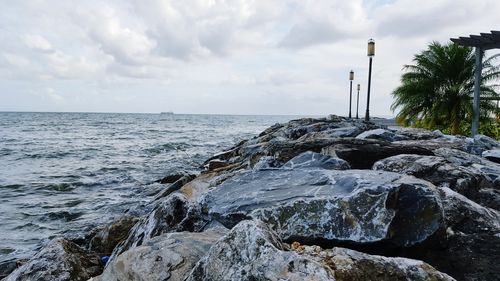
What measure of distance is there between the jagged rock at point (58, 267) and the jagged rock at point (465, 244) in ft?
9.14

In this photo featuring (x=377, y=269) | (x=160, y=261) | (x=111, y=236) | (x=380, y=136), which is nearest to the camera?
(x=377, y=269)

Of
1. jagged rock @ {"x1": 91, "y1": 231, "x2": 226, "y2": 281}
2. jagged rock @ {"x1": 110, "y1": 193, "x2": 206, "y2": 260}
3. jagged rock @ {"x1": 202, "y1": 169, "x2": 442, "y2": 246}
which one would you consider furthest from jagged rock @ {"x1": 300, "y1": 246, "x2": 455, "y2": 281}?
jagged rock @ {"x1": 110, "y1": 193, "x2": 206, "y2": 260}

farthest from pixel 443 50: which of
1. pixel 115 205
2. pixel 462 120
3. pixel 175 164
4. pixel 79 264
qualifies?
pixel 79 264

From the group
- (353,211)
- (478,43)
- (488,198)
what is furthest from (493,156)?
(478,43)

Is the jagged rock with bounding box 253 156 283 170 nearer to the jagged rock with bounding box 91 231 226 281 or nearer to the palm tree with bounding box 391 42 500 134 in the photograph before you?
the jagged rock with bounding box 91 231 226 281

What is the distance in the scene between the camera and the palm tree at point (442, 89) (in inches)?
620

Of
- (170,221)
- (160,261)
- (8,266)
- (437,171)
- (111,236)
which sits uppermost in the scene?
(437,171)

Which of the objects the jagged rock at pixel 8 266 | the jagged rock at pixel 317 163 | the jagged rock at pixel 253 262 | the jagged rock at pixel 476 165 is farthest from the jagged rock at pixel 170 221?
the jagged rock at pixel 476 165

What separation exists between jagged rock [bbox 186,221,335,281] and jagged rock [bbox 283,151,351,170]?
2308mm

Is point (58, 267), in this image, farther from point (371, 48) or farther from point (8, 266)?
point (371, 48)

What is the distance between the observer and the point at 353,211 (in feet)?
9.70

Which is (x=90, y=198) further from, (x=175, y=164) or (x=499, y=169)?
(x=499, y=169)

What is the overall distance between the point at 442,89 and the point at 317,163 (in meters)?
14.5

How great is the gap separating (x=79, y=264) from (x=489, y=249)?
3.42 meters
